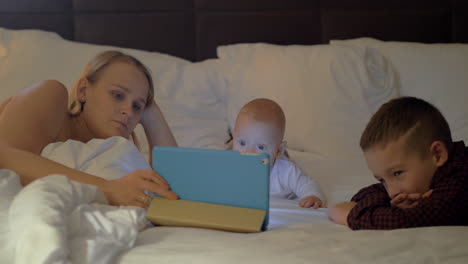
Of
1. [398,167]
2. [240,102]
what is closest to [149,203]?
[398,167]

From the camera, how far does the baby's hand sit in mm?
1661

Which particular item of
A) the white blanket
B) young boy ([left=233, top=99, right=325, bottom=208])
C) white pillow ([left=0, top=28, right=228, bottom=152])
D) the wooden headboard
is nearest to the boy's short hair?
young boy ([left=233, top=99, right=325, bottom=208])

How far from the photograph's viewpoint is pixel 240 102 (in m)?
2.55

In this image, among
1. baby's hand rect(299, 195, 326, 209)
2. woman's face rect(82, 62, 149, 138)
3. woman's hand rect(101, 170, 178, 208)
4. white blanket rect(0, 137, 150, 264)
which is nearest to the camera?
white blanket rect(0, 137, 150, 264)

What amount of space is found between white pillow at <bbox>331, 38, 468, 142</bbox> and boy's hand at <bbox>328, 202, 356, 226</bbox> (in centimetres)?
102

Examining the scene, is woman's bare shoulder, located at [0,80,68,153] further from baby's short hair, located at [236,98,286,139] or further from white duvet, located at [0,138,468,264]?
baby's short hair, located at [236,98,286,139]

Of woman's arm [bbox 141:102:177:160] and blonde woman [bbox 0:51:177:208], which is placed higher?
blonde woman [bbox 0:51:177:208]

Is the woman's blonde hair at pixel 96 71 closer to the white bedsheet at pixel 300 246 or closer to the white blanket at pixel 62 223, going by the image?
the white blanket at pixel 62 223

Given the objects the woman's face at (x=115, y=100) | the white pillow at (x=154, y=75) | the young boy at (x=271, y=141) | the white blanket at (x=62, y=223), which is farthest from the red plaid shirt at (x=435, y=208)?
the white pillow at (x=154, y=75)

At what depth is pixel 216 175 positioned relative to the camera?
1317 mm

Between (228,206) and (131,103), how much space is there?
25.8 inches

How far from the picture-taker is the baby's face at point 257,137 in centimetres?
183

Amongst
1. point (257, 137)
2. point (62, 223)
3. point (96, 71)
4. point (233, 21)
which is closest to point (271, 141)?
point (257, 137)

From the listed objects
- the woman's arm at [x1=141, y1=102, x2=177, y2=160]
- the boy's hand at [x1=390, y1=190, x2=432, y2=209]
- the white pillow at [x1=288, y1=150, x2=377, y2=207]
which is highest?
the boy's hand at [x1=390, y1=190, x2=432, y2=209]
